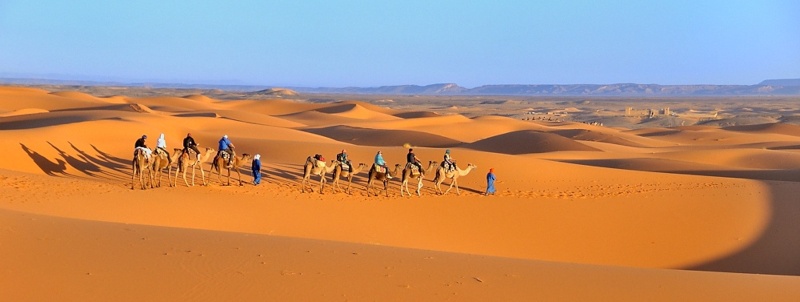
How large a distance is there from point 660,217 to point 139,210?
35.0 ft

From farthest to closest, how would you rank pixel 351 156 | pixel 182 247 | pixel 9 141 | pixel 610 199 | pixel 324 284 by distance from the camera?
pixel 351 156
pixel 9 141
pixel 610 199
pixel 182 247
pixel 324 284

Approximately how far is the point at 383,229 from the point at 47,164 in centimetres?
990

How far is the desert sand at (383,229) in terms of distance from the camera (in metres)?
7.88

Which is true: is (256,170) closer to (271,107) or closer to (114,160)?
(114,160)

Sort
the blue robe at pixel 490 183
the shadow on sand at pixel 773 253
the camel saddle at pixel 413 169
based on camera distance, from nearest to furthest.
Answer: the shadow on sand at pixel 773 253, the camel saddle at pixel 413 169, the blue robe at pixel 490 183

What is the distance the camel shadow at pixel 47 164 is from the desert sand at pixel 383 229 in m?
0.06

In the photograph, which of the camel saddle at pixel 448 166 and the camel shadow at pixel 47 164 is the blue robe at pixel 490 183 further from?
the camel shadow at pixel 47 164

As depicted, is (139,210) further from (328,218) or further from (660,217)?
(660,217)

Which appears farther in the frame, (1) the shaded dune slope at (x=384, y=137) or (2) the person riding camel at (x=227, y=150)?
(1) the shaded dune slope at (x=384, y=137)

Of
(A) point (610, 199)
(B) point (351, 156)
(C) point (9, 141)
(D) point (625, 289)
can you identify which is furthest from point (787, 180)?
(C) point (9, 141)

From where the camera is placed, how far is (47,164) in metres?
19.8

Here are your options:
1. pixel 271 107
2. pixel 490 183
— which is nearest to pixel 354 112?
pixel 271 107

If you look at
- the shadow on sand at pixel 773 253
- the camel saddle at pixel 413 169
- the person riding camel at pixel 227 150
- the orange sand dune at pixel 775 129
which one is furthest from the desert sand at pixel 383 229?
the orange sand dune at pixel 775 129

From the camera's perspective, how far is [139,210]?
14.4 m
